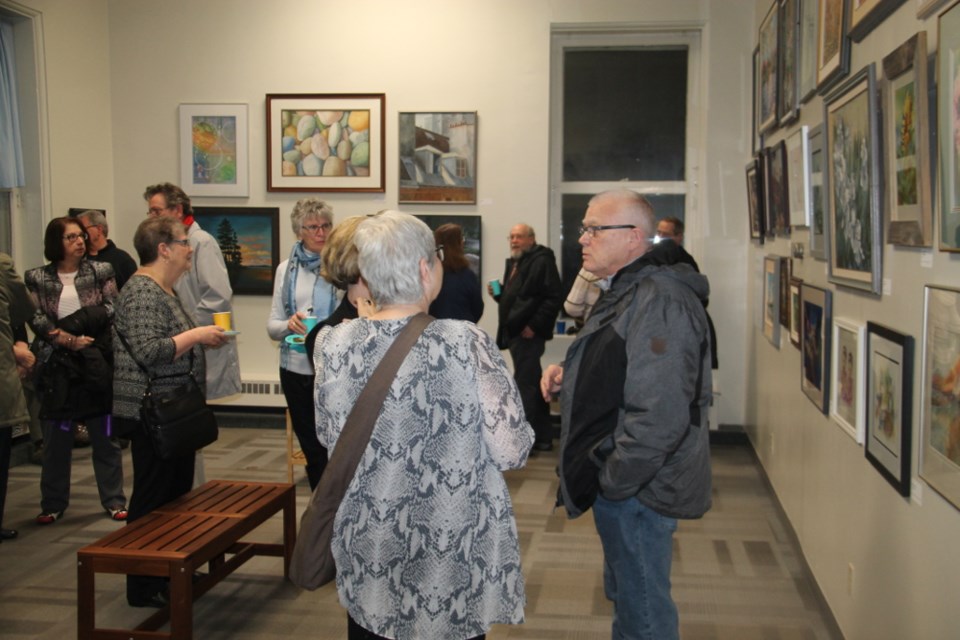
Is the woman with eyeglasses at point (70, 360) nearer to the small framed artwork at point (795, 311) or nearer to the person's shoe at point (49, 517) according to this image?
the person's shoe at point (49, 517)

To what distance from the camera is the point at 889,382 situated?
2631mm

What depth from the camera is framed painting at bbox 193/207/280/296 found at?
7.45 metres

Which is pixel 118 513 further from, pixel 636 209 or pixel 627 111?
pixel 627 111

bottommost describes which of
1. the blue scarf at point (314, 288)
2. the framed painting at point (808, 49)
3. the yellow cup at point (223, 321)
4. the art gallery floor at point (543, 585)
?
the art gallery floor at point (543, 585)

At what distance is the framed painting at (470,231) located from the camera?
23.5 ft

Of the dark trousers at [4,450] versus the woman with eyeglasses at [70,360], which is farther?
the woman with eyeglasses at [70,360]

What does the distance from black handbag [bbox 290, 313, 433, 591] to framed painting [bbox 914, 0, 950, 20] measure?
4.77 feet

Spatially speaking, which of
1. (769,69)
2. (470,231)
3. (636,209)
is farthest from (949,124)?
(470,231)

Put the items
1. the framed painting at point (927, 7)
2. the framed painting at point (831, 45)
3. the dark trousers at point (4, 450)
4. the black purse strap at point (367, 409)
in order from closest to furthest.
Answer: the black purse strap at point (367, 409) < the framed painting at point (927, 7) < the framed painting at point (831, 45) < the dark trousers at point (4, 450)

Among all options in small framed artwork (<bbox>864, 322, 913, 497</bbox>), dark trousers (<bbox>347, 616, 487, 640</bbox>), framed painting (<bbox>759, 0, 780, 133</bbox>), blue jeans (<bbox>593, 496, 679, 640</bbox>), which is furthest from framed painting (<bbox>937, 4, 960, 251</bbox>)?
framed painting (<bbox>759, 0, 780, 133</bbox>)

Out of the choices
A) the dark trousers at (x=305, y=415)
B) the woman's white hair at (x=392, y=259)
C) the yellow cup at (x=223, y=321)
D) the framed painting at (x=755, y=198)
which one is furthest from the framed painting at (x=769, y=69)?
the woman's white hair at (x=392, y=259)

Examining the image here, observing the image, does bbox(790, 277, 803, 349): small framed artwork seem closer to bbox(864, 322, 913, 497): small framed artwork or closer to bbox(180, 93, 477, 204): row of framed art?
bbox(864, 322, 913, 497): small framed artwork

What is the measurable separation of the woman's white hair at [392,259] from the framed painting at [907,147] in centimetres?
128

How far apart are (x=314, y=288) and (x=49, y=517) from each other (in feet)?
7.07
